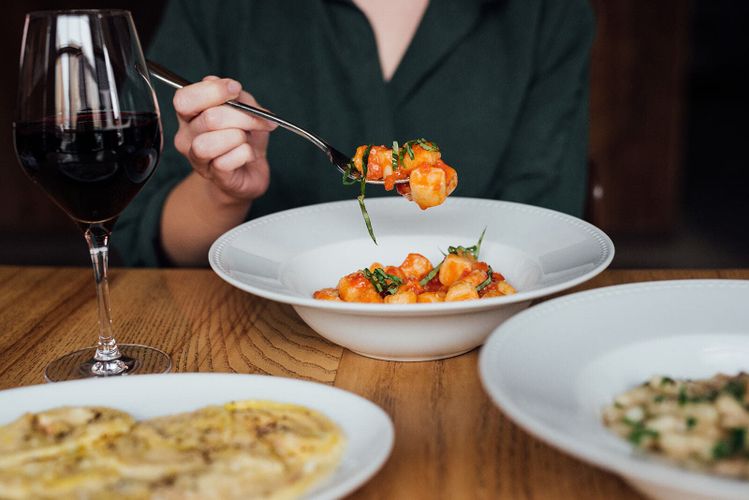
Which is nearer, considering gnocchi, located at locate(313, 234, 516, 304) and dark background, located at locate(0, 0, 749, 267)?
gnocchi, located at locate(313, 234, 516, 304)

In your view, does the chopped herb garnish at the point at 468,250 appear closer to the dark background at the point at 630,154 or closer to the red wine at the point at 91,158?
the red wine at the point at 91,158

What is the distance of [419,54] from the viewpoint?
6.05 feet

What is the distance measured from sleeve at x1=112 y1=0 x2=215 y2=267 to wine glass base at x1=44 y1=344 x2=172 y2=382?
685 millimetres

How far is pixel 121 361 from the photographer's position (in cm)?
A: 94

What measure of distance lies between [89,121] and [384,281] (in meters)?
0.41

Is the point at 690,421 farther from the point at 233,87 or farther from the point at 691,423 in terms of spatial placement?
the point at 233,87

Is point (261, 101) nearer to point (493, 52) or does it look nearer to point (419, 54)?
point (419, 54)

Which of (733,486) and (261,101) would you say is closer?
(733,486)

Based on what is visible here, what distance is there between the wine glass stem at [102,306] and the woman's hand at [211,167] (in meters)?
0.30

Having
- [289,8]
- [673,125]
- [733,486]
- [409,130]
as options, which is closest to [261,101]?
[289,8]

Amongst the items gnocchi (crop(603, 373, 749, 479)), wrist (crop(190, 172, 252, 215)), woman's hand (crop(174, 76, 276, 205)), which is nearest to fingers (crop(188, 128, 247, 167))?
woman's hand (crop(174, 76, 276, 205))

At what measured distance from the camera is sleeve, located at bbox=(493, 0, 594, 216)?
1.87 metres

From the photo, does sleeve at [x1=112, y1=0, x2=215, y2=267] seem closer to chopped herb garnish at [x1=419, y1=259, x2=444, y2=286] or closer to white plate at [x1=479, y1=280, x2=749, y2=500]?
chopped herb garnish at [x1=419, y1=259, x2=444, y2=286]

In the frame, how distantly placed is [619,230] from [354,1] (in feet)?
10.5
